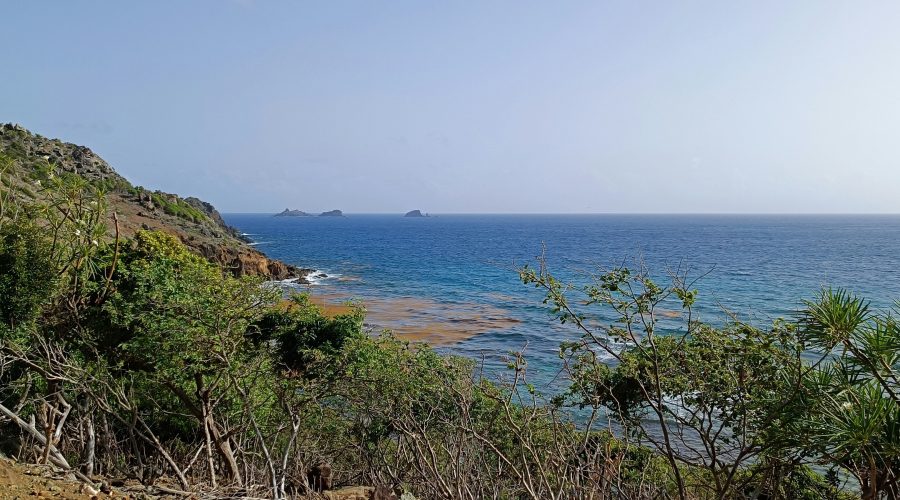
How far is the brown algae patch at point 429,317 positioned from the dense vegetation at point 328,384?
61.5 feet

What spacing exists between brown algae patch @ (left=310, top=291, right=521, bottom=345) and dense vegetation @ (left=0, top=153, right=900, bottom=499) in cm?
1876

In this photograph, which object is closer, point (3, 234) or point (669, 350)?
point (669, 350)

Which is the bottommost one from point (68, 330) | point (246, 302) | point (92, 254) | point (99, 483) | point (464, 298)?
point (464, 298)

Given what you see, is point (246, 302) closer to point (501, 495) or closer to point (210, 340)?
point (210, 340)

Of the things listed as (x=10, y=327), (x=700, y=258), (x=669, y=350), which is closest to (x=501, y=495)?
(x=669, y=350)

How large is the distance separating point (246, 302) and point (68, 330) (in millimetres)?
4223

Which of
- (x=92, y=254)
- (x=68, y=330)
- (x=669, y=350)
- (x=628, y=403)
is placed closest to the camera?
(x=669, y=350)

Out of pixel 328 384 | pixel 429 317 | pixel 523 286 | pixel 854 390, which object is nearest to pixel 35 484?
pixel 328 384

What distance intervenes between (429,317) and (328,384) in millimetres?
28434

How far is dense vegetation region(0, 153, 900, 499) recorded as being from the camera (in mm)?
7105

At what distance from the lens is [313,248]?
353 ft

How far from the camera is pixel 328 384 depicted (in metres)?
11.8

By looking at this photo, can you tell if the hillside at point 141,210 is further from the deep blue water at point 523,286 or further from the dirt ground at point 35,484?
the dirt ground at point 35,484

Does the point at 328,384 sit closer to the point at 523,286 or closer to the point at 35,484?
the point at 35,484
